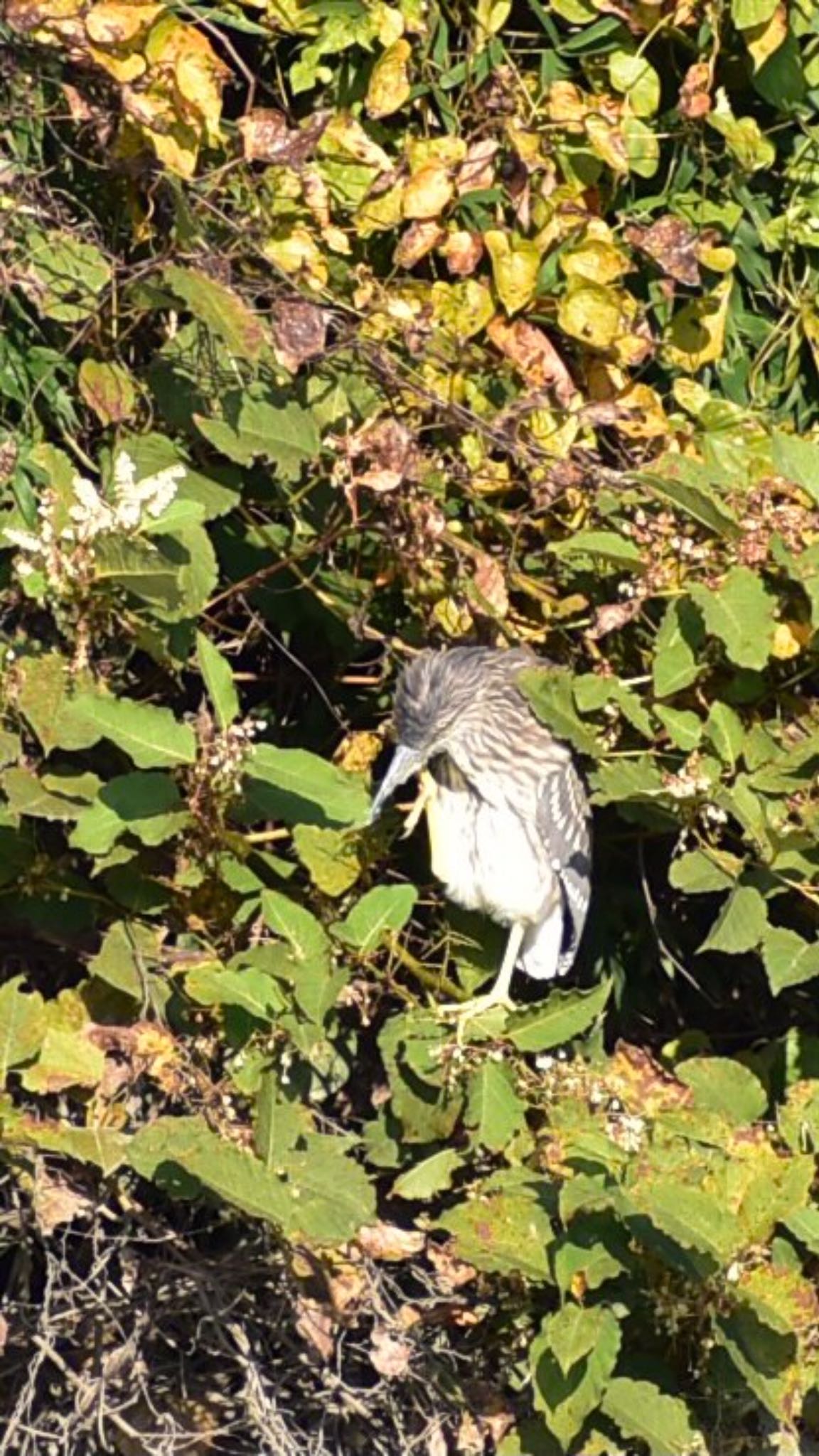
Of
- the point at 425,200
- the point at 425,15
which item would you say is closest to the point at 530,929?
the point at 425,200

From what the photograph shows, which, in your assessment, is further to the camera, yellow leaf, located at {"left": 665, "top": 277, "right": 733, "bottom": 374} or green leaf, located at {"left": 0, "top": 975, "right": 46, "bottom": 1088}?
yellow leaf, located at {"left": 665, "top": 277, "right": 733, "bottom": 374}

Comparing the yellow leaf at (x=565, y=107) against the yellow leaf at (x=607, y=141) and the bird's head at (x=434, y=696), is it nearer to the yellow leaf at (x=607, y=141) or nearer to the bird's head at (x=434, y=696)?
the yellow leaf at (x=607, y=141)

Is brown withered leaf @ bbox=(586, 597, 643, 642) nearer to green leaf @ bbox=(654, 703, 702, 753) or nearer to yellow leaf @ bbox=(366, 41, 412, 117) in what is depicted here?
green leaf @ bbox=(654, 703, 702, 753)

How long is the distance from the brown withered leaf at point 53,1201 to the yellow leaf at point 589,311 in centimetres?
156

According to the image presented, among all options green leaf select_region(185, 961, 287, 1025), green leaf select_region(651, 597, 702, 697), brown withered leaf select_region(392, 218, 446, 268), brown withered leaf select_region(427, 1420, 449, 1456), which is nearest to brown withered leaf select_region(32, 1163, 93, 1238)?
green leaf select_region(185, 961, 287, 1025)

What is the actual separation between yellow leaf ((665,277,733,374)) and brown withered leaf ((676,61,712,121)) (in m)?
0.30

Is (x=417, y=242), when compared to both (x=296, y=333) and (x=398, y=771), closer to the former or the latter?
(x=296, y=333)

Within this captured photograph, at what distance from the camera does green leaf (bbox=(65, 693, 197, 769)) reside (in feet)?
12.3

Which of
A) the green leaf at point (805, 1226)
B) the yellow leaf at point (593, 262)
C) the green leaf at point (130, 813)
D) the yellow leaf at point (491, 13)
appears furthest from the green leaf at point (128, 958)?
the yellow leaf at point (491, 13)

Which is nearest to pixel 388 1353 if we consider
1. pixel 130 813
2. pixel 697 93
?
pixel 130 813

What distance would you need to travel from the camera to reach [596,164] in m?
4.34

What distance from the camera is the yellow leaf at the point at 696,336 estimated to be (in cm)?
446

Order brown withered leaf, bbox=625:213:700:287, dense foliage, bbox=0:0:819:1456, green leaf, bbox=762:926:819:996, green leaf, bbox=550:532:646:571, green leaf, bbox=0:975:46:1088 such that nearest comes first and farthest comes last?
green leaf, bbox=0:975:46:1088
dense foliage, bbox=0:0:819:1456
green leaf, bbox=762:926:819:996
green leaf, bbox=550:532:646:571
brown withered leaf, bbox=625:213:700:287

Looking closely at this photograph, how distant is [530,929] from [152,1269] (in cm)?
83
